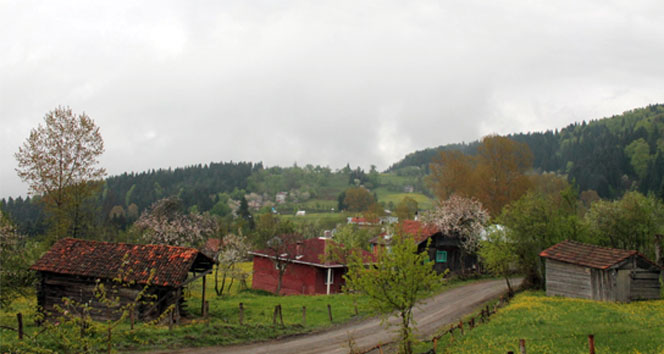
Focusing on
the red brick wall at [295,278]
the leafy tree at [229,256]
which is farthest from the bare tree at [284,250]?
the leafy tree at [229,256]

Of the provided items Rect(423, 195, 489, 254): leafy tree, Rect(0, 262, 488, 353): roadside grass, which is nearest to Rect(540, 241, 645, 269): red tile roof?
Rect(0, 262, 488, 353): roadside grass

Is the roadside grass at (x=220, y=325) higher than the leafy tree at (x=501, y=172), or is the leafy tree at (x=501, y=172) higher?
the leafy tree at (x=501, y=172)

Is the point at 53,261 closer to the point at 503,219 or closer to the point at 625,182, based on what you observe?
the point at 503,219

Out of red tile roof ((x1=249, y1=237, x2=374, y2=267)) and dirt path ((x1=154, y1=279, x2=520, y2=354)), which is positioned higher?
red tile roof ((x1=249, y1=237, x2=374, y2=267))

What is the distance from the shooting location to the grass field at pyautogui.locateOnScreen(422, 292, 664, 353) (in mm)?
18281

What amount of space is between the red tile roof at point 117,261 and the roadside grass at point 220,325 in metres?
2.59

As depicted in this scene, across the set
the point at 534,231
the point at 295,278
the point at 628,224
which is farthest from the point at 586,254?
the point at 295,278

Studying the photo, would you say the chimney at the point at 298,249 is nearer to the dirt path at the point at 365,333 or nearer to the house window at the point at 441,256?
the dirt path at the point at 365,333

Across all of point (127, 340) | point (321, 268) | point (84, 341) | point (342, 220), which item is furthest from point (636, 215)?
point (342, 220)

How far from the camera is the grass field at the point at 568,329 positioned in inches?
720

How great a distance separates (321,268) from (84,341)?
116ft

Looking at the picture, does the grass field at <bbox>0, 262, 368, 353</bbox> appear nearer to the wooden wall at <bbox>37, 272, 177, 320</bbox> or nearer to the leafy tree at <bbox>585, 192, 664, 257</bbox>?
the wooden wall at <bbox>37, 272, 177, 320</bbox>

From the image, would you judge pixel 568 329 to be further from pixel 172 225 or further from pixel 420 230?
pixel 172 225

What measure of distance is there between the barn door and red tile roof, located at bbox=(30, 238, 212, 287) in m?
29.9
